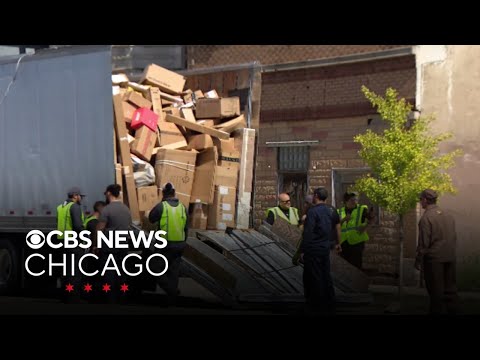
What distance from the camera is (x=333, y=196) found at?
2328 cm

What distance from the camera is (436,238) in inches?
543

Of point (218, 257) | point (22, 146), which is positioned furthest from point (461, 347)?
point (22, 146)

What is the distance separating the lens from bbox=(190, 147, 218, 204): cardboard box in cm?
1638

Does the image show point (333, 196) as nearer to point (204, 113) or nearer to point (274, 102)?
point (274, 102)

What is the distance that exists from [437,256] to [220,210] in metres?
3.87

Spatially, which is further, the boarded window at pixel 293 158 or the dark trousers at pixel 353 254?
the boarded window at pixel 293 158

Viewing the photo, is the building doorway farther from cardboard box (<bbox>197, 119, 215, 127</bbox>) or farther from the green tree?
cardboard box (<bbox>197, 119, 215, 127</bbox>)

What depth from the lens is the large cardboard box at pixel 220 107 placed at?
16.9 metres

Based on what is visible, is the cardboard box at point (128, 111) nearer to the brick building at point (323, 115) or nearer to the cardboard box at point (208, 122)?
the cardboard box at point (208, 122)

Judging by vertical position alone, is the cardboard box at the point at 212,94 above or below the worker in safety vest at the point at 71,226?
above

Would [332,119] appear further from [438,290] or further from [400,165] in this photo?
[438,290]

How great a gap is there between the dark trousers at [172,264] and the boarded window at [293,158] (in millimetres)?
9102

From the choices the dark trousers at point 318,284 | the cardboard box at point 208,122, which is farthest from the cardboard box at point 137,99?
the dark trousers at point 318,284

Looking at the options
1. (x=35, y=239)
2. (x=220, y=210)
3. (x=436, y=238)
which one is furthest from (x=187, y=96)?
(x=436, y=238)
